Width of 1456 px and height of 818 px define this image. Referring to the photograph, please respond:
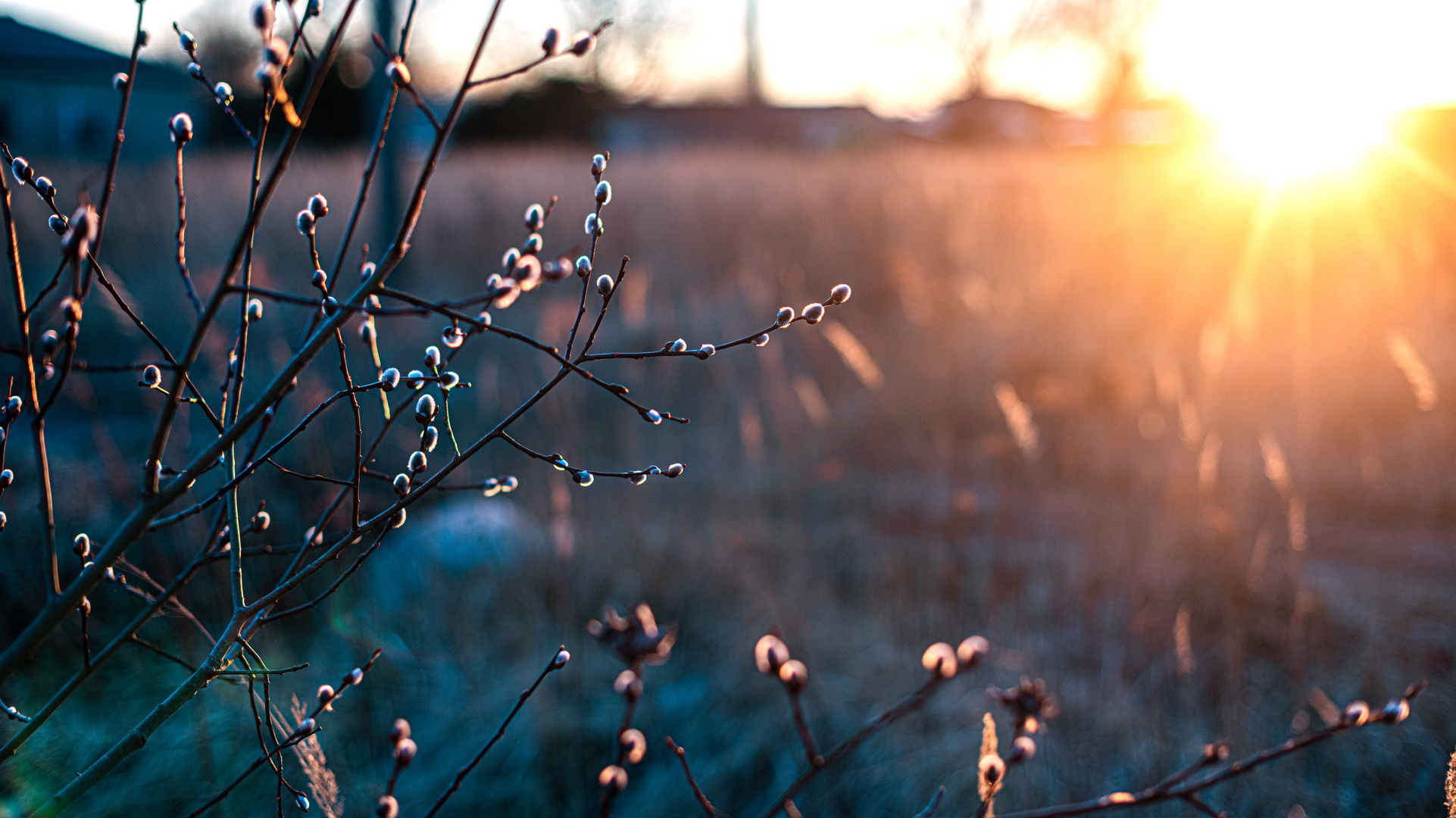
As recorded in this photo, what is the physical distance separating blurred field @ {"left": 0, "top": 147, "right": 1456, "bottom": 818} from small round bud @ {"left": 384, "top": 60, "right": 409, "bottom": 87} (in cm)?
149

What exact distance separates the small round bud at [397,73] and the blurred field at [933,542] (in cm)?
149

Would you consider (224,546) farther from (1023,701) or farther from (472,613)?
(472,613)

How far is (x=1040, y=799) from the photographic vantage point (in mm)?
1781

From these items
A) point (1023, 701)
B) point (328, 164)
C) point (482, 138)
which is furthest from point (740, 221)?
point (482, 138)

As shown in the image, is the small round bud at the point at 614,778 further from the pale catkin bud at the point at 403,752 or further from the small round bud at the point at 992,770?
the small round bud at the point at 992,770

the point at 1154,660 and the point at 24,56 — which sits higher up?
the point at 24,56

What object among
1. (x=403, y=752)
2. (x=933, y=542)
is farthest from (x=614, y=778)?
(x=933, y=542)

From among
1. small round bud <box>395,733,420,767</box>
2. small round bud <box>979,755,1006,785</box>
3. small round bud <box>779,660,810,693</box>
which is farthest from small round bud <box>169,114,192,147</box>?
small round bud <box>979,755,1006,785</box>

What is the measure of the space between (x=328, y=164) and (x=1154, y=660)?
378 inches

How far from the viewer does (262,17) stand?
59 centimetres

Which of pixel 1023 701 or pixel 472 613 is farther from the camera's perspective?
pixel 472 613

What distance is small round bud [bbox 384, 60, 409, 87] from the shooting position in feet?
1.90

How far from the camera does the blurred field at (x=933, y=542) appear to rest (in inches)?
Result: 74.9

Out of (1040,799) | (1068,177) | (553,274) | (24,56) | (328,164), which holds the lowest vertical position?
(1040,799)
